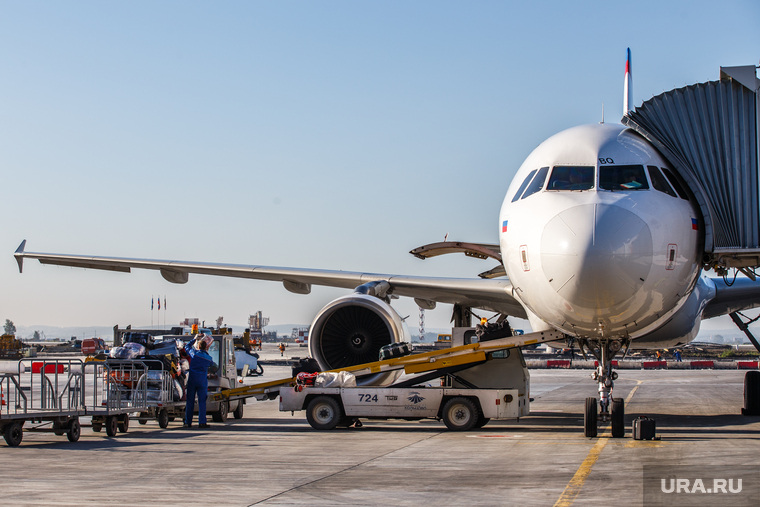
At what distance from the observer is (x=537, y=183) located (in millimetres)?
10648

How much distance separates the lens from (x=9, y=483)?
7.73 metres

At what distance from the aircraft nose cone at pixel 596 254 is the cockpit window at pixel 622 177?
66 cm

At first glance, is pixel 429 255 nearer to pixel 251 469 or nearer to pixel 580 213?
pixel 580 213

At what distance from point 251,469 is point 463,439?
12.2 ft

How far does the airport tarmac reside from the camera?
7.00 metres

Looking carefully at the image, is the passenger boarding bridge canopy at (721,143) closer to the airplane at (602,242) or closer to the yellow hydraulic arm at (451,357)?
the airplane at (602,242)

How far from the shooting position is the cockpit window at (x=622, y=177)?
10.1m

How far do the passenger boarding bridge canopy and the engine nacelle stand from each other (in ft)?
17.0

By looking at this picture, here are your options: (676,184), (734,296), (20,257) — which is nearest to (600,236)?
(676,184)

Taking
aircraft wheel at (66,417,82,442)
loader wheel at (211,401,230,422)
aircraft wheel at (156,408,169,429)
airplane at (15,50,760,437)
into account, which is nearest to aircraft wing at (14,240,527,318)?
airplane at (15,50,760,437)

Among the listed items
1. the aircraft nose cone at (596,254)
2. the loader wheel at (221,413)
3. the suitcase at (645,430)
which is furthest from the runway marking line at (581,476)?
the loader wheel at (221,413)

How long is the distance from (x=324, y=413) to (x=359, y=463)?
173 inches

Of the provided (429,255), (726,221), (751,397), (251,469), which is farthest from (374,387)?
(751,397)

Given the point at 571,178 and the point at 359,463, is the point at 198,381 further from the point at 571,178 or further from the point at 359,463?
the point at 571,178
